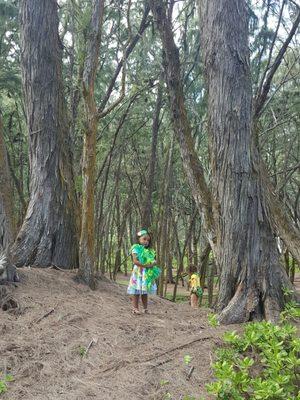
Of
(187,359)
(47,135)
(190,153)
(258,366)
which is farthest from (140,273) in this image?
(47,135)

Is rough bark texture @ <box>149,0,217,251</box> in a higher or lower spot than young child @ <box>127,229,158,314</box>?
higher

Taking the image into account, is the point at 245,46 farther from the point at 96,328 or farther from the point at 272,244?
the point at 96,328

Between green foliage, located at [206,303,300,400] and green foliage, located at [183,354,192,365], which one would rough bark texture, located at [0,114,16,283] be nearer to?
green foliage, located at [183,354,192,365]

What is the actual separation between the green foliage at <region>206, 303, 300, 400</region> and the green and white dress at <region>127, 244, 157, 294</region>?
2074mm

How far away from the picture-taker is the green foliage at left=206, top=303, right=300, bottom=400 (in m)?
3.75

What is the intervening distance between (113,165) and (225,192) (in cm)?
1507

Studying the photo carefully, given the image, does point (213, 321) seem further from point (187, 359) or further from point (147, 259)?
point (147, 259)

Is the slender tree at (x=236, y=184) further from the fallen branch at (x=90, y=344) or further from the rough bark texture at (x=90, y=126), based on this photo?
the rough bark texture at (x=90, y=126)

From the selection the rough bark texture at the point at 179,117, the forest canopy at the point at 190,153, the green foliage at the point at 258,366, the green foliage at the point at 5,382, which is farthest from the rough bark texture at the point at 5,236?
the green foliage at the point at 258,366

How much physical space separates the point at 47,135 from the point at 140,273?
125 inches

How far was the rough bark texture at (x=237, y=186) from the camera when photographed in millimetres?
5477

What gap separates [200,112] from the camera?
12281 mm

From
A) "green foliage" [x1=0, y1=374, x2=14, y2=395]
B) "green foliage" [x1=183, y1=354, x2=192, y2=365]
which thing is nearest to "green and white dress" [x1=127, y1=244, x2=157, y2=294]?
"green foliage" [x1=183, y1=354, x2=192, y2=365]

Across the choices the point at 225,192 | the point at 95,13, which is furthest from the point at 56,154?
the point at 225,192
